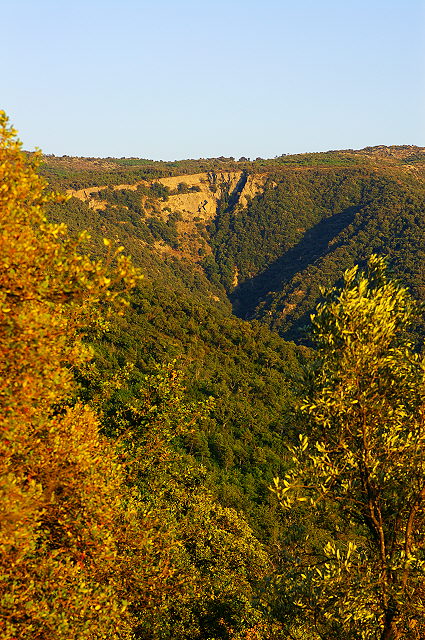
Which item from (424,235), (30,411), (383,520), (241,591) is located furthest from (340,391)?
(424,235)

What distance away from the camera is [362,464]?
11.4 metres

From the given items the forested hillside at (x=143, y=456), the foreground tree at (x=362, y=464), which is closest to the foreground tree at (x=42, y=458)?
the forested hillside at (x=143, y=456)

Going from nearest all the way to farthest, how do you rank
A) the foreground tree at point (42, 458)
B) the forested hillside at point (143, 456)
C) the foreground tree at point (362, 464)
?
1. the foreground tree at point (42, 458)
2. the forested hillside at point (143, 456)
3. the foreground tree at point (362, 464)

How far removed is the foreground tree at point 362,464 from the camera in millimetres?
10688

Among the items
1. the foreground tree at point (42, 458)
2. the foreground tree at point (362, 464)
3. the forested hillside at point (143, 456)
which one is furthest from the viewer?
the foreground tree at point (362, 464)

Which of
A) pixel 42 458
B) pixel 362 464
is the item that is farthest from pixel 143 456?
pixel 362 464

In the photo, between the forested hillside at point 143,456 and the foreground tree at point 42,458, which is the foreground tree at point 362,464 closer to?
the forested hillside at point 143,456

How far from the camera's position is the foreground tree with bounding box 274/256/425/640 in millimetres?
10688

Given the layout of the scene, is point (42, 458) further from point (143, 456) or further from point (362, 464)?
point (362, 464)

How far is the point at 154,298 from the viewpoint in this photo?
10225 cm

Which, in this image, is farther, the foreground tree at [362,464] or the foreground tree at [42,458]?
the foreground tree at [362,464]

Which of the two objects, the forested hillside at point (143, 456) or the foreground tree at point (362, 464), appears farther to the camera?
the foreground tree at point (362, 464)

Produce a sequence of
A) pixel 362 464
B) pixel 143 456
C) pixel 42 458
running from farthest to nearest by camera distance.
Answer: pixel 143 456, pixel 362 464, pixel 42 458

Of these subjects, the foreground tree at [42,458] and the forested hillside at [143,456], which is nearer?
the foreground tree at [42,458]
